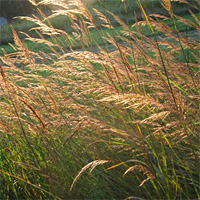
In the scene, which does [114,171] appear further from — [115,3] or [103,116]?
[115,3]

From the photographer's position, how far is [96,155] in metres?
1.72

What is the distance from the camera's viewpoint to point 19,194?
179 centimetres

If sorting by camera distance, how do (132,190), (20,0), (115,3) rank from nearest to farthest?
Answer: (132,190) < (115,3) < (20,0)

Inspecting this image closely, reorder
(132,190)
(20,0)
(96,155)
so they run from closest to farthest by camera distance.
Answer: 1. (132,190)
2. (96,155)
3. (20,0)

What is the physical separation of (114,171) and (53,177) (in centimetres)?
39

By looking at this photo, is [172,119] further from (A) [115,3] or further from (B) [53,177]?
(A) [115,3]

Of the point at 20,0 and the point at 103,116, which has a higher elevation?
the point at 20,0

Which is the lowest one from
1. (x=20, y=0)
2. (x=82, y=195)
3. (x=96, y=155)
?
(x=82, y=195)

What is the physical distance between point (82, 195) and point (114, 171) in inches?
9.3

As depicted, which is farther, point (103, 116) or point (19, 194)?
point (103, 116)

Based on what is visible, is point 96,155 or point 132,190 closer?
point 132,190

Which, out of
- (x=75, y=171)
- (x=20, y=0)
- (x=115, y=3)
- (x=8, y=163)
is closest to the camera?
(x=75, y=171)

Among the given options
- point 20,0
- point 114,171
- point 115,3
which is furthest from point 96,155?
point 20,0

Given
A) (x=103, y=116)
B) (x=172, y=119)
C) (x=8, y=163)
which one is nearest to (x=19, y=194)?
(x=8, y=163)
